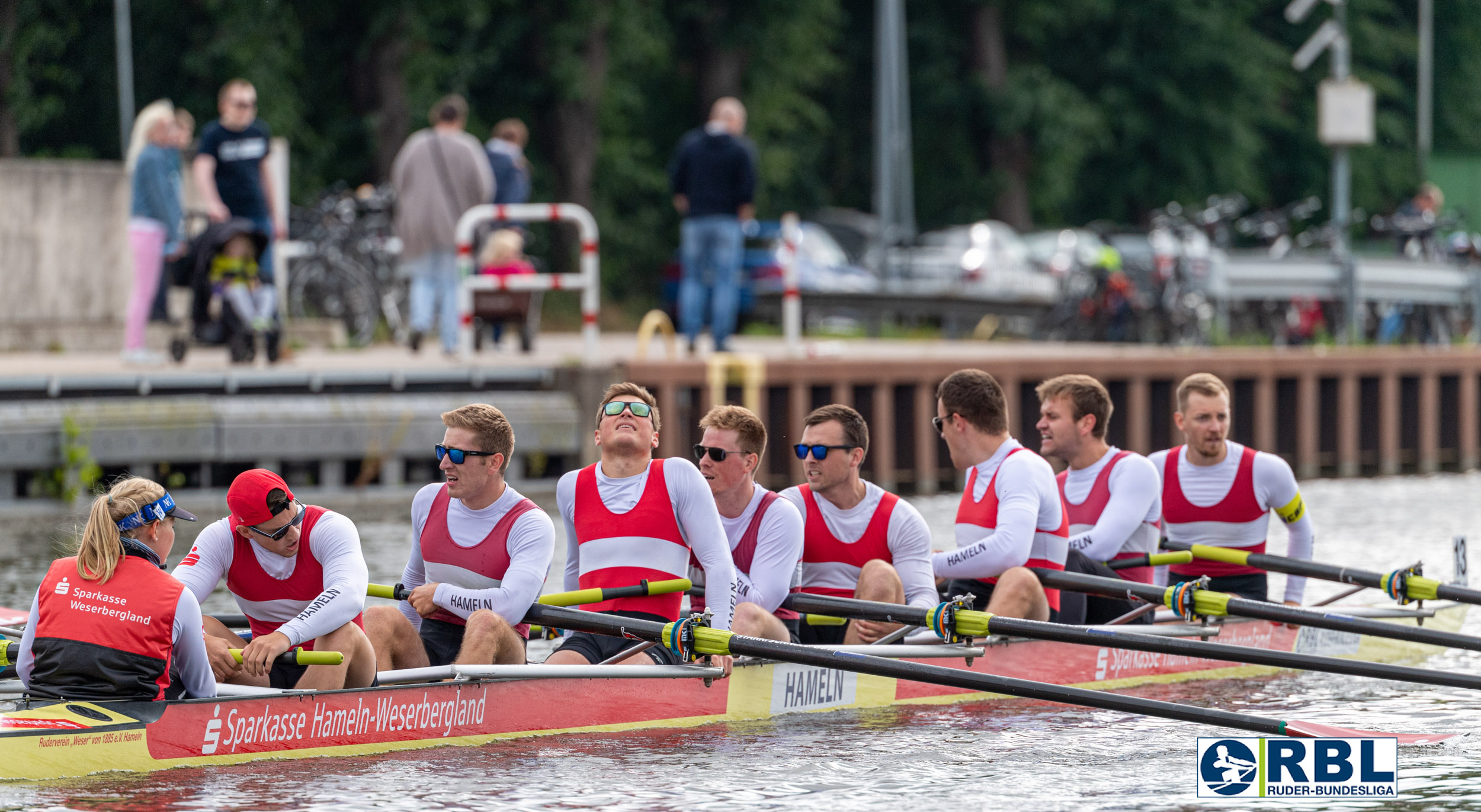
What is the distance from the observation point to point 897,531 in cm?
830

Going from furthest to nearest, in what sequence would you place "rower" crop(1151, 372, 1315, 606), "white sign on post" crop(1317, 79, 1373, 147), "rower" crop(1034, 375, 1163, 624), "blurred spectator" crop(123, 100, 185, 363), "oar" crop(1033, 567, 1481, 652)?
"white sign on post" crop(1317, 79, 1373, 147), "blurred spectator" crop(123, 100, 185, 363), "rower" crop(1151, 372, 1315, 606), "rower" crop(1034, 375, 1163, 624), "oar" crop(1033, 567, 1481, 652)

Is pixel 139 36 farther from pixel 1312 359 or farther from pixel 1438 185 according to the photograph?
pixel 1438 185

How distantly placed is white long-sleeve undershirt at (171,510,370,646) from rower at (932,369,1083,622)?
8.13 ft

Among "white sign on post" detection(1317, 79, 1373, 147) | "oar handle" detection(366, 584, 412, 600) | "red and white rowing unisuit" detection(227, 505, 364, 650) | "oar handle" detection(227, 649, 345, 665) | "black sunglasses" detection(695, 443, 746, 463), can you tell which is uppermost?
"white sign on post" detection(1317, 79, 1373, 147)

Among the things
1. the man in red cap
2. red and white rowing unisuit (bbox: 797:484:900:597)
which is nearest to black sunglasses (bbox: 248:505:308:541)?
the man in red cap

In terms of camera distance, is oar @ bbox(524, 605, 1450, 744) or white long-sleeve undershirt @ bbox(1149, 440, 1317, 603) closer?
oar @ bbox(524, 605, 1450, 744)

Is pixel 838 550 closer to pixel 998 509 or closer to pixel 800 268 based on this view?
pixel 998 509

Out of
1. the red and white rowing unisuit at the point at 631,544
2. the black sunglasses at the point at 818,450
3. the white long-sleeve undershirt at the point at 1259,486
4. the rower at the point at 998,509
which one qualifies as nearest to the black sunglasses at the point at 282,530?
the red and white rowing unisuit at the point at 631,544

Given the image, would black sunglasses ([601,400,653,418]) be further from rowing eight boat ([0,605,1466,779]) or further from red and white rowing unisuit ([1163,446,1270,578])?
red and white rowing unisuit ([1163,446,1270,578])

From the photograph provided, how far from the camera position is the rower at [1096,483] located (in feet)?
29.6

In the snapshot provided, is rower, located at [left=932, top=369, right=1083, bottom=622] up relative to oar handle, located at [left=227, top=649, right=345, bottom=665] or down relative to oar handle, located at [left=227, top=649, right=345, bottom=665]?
up

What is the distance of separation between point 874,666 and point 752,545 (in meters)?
0.87

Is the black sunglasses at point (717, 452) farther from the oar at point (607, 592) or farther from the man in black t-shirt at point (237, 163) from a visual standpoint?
the man in black t-shirt at point (237, 163)

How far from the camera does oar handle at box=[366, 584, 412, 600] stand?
7727 millimetres
